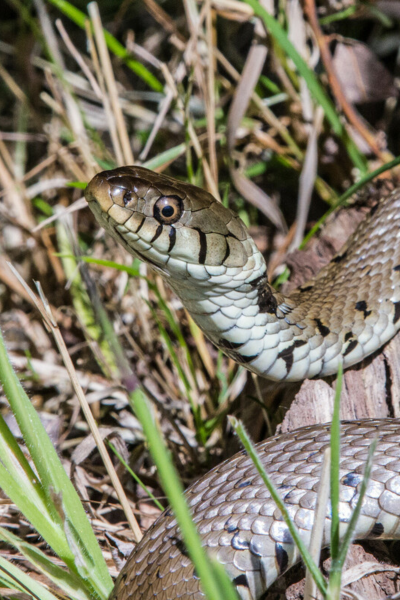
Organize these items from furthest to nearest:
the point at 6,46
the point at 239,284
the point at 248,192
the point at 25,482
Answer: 1. the point at 6,46
2. the point at 248,192
3. the point at 239,284
4. the point at 25,482

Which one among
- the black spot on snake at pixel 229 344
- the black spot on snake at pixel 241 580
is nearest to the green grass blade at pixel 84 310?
the black spot on snake at pixel 229 344

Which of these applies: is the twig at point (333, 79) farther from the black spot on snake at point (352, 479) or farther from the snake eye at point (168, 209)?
the black spot on snake at point (352, 479)

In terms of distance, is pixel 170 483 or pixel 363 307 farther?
pixel 363 307

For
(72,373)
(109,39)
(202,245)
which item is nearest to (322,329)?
(202,245)

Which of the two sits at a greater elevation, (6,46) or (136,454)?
(6,46)

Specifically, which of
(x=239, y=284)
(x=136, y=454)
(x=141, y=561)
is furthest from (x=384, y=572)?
(x=136, y=454)

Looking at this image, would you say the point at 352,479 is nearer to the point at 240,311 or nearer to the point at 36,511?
the point at 240,311

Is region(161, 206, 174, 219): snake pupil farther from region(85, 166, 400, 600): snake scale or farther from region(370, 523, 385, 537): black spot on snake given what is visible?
region(370, 523, 385, 537): black spot on snake

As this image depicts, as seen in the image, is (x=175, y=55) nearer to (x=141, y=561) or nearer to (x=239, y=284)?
(x=239, y=284)
